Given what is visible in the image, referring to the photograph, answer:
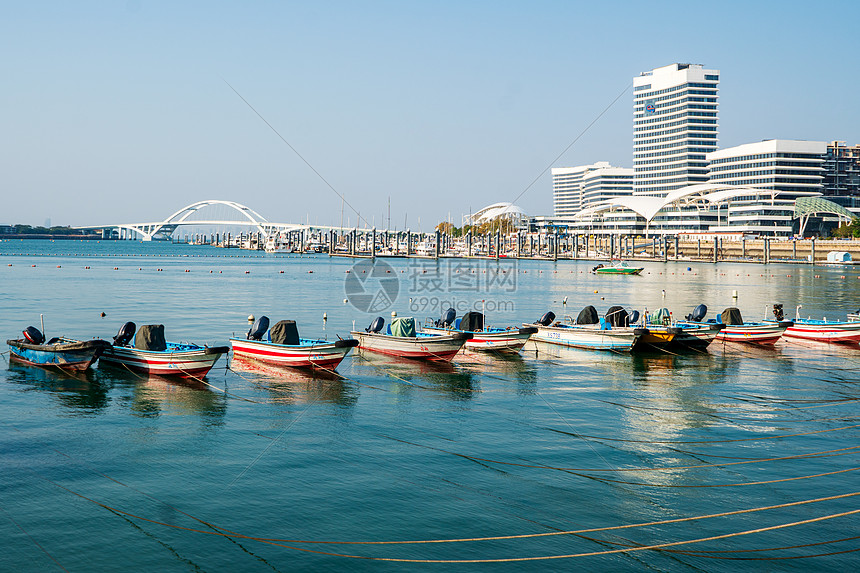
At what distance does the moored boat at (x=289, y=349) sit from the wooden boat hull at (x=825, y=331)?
34328 millimetres

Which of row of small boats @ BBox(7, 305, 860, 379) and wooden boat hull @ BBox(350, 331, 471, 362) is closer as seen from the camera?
row of small boats @ BBox(7, 305, 860, 379)

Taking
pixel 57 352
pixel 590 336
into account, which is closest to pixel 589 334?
pixel 590 336

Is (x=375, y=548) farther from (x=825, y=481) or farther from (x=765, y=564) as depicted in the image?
(x=825, y=481)

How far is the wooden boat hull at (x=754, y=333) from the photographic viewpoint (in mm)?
51969

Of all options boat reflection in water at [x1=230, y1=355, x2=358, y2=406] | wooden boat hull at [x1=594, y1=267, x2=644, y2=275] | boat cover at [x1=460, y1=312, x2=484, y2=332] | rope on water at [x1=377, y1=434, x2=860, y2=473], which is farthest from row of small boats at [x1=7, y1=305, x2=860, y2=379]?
wooden boat hull at [x1=594, y1=267, x2=644, y2=275]

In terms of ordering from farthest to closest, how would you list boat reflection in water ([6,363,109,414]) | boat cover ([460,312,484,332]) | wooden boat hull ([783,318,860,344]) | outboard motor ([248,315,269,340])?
wooden boat hull ([783,318,860,344]) < boat cover ([460,312,484,332]) < outboard motor ([248,315,269,340]) < boat reflection in water ([6,363,109,414])

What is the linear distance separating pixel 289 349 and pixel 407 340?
7511 millimetres

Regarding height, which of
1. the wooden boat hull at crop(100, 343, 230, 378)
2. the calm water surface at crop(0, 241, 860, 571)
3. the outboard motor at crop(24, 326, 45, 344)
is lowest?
the calm water surface at crop(0, 241, 860, 571)

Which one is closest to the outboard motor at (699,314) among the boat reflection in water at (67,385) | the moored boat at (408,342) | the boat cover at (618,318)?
the boat cover at (618,318)

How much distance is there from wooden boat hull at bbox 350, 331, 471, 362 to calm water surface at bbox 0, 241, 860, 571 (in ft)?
3.11

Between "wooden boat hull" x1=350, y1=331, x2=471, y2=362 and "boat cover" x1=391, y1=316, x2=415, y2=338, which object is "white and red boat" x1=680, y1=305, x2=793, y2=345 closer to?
"wooden boat hull" x1=350, y1=331, x2=471, y2=362

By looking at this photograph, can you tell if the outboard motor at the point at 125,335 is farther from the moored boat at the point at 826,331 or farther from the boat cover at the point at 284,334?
the moored boat at the point at 826,331

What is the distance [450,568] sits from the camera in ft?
57.5

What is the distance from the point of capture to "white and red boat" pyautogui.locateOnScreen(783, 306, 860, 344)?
52.8m
